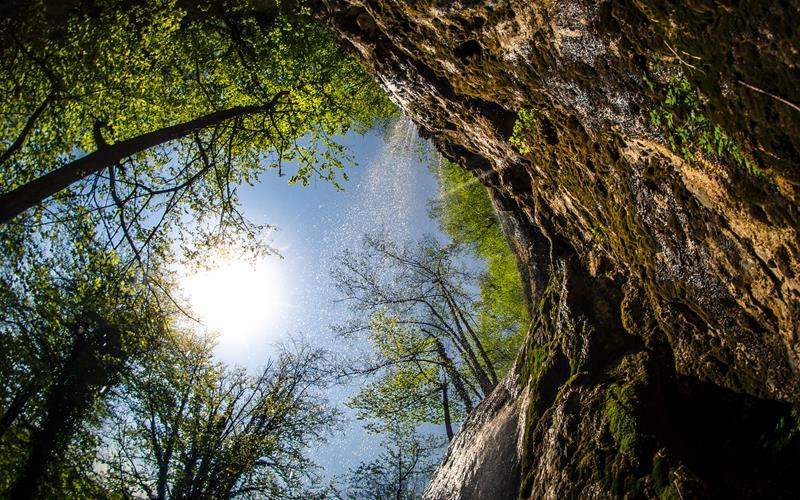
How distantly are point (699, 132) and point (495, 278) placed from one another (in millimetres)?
18279

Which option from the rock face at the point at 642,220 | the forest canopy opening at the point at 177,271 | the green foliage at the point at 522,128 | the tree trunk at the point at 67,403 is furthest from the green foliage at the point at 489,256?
the tree trunk at the point at 67,403

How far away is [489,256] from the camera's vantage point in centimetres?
2119

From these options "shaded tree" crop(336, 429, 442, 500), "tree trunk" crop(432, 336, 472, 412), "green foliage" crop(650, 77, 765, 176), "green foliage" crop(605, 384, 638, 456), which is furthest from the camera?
Result: "shaded tree" crop(336, 429, 442, 500)

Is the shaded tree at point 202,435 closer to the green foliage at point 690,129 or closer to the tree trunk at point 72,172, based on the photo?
the tree trunk at point 72,172

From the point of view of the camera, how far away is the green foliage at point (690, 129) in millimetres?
2783

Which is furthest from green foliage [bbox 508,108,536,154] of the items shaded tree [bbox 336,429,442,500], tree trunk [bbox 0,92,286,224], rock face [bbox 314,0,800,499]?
shaded tree [bbox 336,429,442,500]

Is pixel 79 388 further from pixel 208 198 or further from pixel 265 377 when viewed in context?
pixel 208 198

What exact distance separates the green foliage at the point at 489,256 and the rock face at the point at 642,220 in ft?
44.4

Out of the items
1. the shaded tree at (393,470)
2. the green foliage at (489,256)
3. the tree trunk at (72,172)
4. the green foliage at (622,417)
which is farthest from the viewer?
the green foliage at (489,256)

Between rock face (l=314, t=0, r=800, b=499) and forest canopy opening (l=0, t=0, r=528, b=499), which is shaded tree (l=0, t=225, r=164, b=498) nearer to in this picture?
forest canopy opening (l=0, t=0, r=528, b=499)

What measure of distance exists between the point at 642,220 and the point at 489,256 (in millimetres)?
17240

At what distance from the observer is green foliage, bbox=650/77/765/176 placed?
110 inches

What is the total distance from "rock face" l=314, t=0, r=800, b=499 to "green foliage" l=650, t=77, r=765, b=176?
0.01 m

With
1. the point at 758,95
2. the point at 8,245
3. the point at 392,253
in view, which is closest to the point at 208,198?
the point at 8,245
